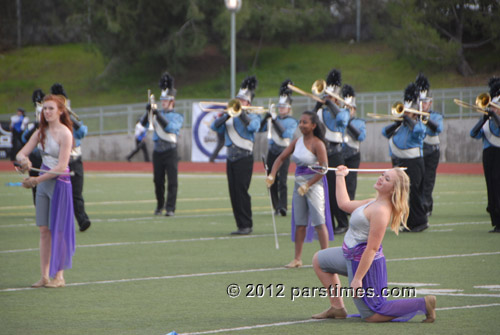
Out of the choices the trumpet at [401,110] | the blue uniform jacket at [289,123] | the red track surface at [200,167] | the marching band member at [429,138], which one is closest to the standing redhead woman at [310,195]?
the trumpet at [401,110]

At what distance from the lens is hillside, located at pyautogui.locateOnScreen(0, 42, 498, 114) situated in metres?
49.8

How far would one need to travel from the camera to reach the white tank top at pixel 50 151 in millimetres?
8742

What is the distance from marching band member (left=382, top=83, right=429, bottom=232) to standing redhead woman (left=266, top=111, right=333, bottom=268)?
3.93m

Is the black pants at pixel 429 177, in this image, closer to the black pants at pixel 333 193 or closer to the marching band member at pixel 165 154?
the black pants at pixel 333 193

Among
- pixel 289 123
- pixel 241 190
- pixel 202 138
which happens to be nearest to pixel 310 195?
pixel 241 190

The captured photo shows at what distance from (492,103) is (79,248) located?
663cm

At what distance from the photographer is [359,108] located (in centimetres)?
3669

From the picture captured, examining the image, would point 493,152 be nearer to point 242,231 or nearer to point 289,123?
point 242,231

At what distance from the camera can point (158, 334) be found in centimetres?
654

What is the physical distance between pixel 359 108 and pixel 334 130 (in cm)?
2354

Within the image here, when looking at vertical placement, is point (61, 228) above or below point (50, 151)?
below

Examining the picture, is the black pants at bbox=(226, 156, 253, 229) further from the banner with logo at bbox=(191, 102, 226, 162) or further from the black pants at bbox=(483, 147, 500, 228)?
the banner with logo at bbox=(191, 102, 226, 162)

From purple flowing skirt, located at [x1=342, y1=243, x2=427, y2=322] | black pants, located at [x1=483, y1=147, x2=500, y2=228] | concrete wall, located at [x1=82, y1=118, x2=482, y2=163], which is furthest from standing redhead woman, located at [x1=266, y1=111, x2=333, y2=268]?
A: concrete wall, located at [x1=82, y1=118, x2=482, y2=163]

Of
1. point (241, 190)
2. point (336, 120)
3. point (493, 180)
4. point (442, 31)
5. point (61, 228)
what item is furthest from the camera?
point (442, 31)
